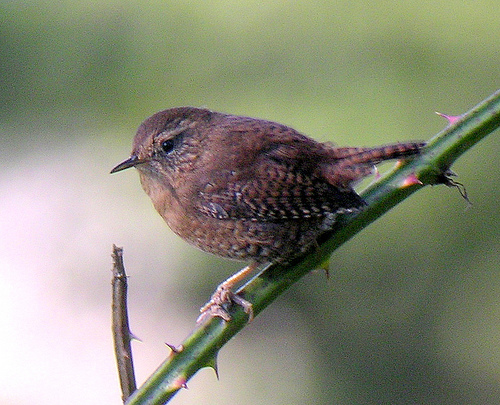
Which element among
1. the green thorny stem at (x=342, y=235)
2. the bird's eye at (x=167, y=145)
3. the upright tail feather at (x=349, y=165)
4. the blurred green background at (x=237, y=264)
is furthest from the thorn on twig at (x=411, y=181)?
the blurred green background at (x=237, y=264)

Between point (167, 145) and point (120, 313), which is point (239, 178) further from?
point (120, 313)

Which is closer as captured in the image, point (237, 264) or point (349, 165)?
point (349, 165)

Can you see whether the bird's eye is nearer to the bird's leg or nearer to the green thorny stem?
the bird's leg

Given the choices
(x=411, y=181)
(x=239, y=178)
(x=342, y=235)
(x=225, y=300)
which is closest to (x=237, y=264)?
A: (x=239, y=178)

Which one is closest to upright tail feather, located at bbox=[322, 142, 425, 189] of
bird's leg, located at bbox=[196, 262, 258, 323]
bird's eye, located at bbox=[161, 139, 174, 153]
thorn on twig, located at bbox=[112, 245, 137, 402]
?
bird's leg, located at bbox=[196, 262, 258, 323]

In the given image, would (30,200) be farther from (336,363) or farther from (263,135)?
(263,135)

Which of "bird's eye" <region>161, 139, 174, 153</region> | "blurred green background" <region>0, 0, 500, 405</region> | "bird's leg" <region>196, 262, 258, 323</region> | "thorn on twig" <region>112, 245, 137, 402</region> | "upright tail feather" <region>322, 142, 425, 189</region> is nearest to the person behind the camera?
"thorn on twig" <region>112, 245, 137, 402</region>

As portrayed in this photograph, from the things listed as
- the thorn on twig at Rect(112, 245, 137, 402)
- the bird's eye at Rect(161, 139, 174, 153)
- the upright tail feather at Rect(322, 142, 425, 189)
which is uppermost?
the bird's eye at Rect(161, 139, 174, 153)

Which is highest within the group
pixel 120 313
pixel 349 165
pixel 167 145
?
pixel 167 145
